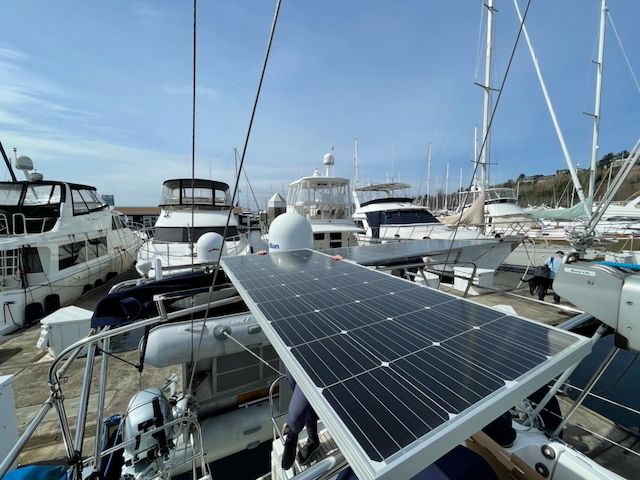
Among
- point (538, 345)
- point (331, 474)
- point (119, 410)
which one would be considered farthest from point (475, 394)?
point (119, 410)

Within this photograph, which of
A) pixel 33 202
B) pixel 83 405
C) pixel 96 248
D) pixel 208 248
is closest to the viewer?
pixel 83 405

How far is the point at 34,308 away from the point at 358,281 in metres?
11.8

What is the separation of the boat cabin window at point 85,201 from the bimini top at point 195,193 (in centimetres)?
340

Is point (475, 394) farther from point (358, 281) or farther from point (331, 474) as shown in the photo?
point (358, 281)

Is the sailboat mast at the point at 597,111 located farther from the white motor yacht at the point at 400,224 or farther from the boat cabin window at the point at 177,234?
the boat cabin window at the point at 177,234

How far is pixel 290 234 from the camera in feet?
22.0

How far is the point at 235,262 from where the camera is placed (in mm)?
4789

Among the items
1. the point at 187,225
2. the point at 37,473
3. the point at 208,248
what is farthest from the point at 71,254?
the point at 37,473

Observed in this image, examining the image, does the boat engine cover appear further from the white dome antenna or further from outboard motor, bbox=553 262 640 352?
the white dome antenna

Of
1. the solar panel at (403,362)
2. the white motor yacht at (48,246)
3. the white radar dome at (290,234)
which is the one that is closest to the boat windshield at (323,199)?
the white radar dome at (290,234)

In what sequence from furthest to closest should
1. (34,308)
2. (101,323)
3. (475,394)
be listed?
(34,308) < (101,323) < (475,394)

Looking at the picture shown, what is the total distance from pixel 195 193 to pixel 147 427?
13141mm

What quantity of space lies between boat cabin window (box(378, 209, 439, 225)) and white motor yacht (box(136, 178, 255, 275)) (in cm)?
888

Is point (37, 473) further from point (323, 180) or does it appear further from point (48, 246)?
point (323, 180)
